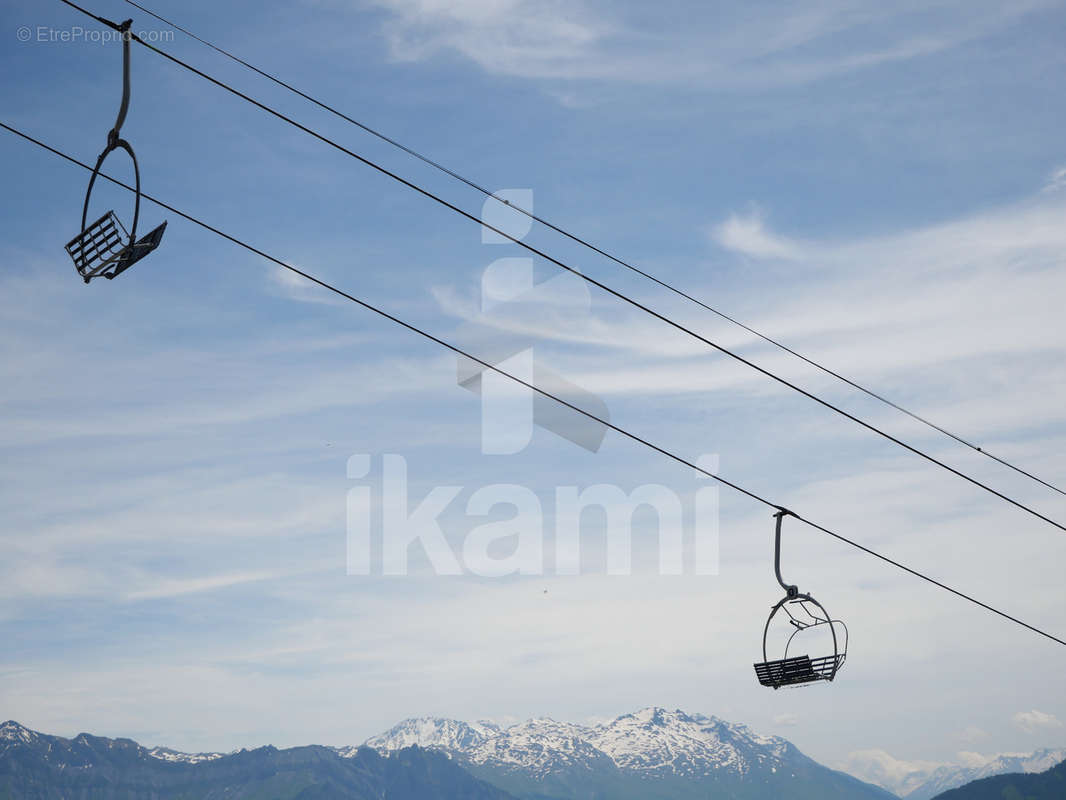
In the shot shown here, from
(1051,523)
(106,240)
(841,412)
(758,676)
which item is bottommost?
(758,676)

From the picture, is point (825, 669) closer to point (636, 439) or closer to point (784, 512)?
point (784, 512)

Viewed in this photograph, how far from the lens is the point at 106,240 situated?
14.8 metres

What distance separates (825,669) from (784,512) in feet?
10.6

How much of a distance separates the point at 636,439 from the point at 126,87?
382 inches

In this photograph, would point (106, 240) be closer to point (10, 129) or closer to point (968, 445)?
point (10, 129)

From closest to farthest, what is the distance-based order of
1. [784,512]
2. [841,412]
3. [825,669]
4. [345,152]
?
1. [345,152]
2. [841,412]
3. [825,669]
4. [784,512]

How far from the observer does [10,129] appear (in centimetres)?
1655

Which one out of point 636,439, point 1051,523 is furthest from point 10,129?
point 1051,523

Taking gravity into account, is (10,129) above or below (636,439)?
above

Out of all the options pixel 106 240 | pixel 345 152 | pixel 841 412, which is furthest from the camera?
pixel 841 412

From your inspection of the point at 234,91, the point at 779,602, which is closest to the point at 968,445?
the point at 779,602

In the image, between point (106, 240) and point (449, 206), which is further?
point (449, 206)

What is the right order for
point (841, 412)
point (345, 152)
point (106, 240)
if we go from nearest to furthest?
point (106, 240), point (345, 152), point (841, 412)

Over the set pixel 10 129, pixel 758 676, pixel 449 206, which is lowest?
pixel 758 676
